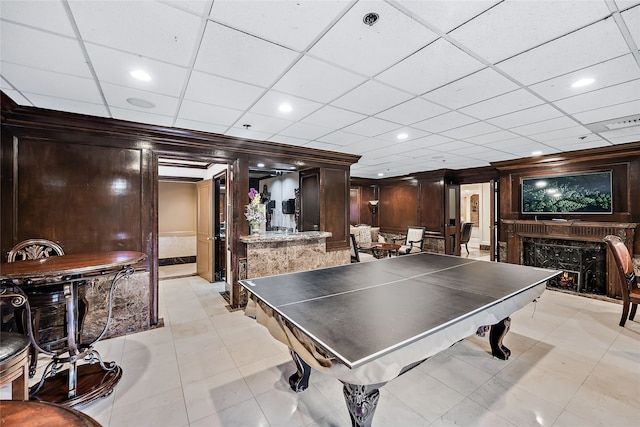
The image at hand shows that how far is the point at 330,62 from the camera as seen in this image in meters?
2.06

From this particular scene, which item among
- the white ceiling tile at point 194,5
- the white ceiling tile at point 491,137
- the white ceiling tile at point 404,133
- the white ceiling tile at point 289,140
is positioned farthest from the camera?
the white ceiling tile at point 289,140

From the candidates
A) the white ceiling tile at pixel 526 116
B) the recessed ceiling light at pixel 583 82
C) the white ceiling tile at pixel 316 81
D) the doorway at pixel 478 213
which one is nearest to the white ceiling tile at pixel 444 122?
the white ceiling tile at pixel 526 116

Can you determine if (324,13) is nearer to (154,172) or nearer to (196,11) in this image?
(196,11)

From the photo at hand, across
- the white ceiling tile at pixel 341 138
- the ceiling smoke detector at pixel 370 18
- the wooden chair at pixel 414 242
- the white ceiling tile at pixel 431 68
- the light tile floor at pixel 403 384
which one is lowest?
the light tile floor at pixel 403 384

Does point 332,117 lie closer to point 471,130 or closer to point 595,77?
point 471,130

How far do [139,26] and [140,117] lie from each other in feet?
6.25

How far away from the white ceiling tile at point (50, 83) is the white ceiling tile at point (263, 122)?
1.42 metres

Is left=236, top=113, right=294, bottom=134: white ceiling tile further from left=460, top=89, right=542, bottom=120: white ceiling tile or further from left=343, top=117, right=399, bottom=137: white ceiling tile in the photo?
left=460, top=89, right=542, bottom=120: white ceiling tile

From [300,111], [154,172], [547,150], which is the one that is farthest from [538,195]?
[154,172]

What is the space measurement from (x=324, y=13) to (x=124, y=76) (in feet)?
5.85

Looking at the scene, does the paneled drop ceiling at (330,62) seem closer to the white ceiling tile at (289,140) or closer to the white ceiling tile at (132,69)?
the white ceiling tile at (132,69)

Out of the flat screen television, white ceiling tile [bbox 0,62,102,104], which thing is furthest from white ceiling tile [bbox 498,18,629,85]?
the flat screen television

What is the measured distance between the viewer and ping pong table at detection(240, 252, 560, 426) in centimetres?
138

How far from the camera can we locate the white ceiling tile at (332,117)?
3057 millimetres
